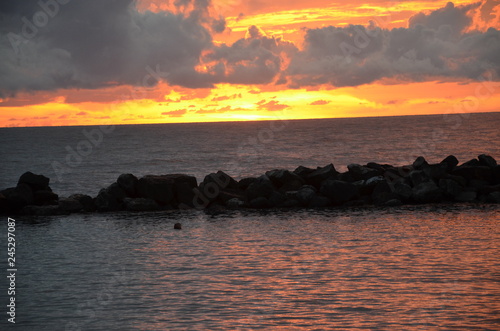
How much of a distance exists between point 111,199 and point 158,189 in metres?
2.97

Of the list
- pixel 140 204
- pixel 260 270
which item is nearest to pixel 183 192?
pixel 140 204

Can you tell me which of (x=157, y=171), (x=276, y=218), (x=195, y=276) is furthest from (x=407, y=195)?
(x=157, y=171)

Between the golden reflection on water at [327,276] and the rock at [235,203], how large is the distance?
656cm

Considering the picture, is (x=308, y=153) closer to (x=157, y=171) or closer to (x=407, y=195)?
(x=157, y=171)

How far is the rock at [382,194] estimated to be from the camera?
35628mm

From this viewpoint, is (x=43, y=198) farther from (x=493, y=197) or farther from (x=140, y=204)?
(x=493, y=197)

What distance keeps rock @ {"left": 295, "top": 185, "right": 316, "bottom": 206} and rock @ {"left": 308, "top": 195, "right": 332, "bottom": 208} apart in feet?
0.73

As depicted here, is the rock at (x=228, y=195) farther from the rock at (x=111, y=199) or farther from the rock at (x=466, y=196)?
the rock at (x=466, y=196)

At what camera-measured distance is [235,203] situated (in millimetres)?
36500

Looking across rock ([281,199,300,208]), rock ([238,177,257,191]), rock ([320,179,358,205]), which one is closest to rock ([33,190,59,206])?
rock ([238,177,257,191])

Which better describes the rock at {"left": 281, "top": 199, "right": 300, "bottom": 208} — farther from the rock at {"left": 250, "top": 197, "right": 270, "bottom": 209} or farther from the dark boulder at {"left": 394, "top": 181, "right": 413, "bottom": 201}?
the dark boulder at {"left": 394, "top": 181, "right": 413, "bottom": 201}

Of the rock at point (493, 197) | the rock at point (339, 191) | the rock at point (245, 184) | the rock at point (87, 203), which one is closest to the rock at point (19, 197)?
the rock at point (87, 203)

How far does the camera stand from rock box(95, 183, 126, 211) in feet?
119

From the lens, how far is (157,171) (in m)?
74.5
